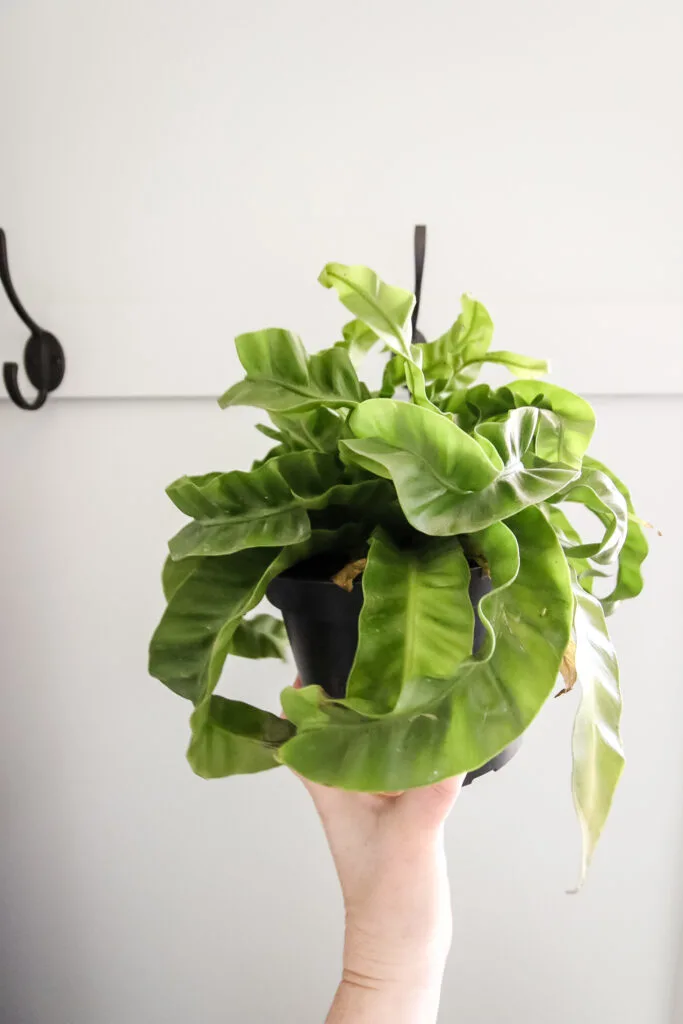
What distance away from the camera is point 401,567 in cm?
40

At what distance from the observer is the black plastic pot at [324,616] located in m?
0.44

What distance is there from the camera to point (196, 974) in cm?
92

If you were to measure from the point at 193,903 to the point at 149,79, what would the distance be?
100 centimetres

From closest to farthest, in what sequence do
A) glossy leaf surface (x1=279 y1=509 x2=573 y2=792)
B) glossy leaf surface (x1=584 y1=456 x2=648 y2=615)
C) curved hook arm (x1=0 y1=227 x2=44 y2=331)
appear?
1. glossy leaf surface (x1=279 y1=509 x2=573 y2=792)
2. glossy leaf surface (x1=584 y1=456 x2=648 y2=615)
3. curved hook arm (x1=0 y1=227 x2=44 y2=331)

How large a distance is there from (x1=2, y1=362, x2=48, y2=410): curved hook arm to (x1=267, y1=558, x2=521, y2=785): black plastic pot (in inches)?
18.9

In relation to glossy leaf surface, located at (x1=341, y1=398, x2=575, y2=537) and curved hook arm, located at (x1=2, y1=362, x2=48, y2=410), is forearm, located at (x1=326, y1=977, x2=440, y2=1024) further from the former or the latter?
curved hook arm, located at (x1=2, y1=362, x2=48, y2=410)

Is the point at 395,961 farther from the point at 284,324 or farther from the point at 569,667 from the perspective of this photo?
the point at 284,324

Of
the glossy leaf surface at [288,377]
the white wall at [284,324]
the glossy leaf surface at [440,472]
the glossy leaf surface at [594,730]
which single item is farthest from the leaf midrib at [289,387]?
the white wall at [284,324]

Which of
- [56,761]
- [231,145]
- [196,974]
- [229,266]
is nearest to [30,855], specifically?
[56,761]

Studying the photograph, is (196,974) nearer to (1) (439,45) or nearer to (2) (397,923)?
(2) (397,923)

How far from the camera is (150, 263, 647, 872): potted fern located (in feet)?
1.05

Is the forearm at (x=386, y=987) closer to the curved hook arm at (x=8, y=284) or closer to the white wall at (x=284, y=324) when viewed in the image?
the white wall at (x=284, y=324)

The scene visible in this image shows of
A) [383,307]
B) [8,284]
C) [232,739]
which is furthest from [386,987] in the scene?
[8,284]

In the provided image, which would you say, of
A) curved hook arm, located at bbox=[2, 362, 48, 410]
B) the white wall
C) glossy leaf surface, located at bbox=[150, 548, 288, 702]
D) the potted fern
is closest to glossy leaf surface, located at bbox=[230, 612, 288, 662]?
the potted fern
